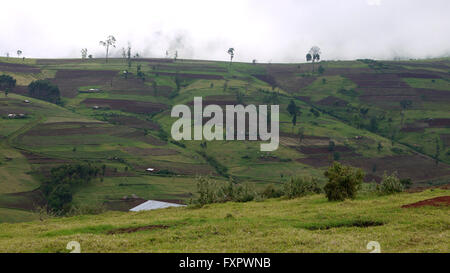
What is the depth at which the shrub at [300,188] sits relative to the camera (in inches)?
2184

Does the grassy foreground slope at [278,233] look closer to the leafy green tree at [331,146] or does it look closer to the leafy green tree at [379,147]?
the leafy green tree at [331,146]

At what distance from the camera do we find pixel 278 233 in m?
26.4

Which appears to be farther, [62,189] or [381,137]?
[381,137]

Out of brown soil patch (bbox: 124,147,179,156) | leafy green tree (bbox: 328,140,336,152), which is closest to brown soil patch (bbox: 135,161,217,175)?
brown soil patch (bbox: 124,147,179,156)

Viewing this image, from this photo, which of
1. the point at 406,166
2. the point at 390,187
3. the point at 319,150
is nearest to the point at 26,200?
the point at 390,187

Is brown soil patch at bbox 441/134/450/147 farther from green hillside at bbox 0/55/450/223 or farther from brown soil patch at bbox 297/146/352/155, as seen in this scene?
brown soil patch at bbox 297/146/352/155

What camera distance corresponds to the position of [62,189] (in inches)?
4235

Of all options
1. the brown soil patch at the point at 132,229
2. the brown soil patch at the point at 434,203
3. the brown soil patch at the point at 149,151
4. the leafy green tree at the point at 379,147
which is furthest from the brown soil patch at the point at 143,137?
the brown soil patch at the point at 434,203

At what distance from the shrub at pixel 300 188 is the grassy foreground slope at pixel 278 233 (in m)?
16.5

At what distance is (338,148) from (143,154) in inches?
2970

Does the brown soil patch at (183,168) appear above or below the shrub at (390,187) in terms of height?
below
